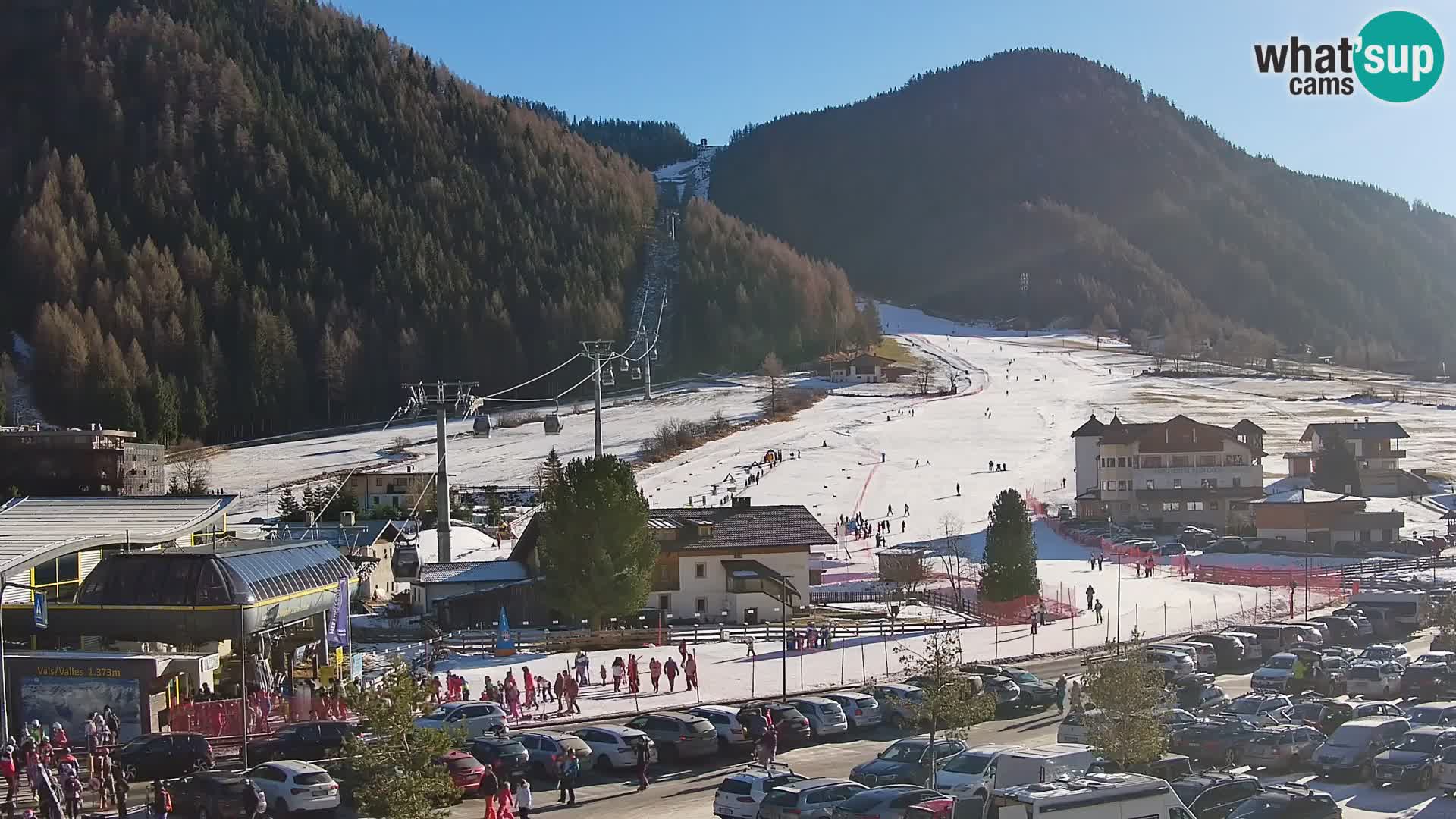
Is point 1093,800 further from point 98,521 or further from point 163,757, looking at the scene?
point 98,521

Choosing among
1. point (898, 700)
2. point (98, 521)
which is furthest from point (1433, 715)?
point (98, 521)

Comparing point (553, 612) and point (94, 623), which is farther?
point (553, 612)

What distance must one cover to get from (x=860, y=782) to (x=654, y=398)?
105m

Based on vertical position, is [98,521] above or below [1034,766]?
above

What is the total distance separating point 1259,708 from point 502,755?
522 inches

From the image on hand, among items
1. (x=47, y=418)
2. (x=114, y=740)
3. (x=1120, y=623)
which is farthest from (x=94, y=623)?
(x=47, y=418)

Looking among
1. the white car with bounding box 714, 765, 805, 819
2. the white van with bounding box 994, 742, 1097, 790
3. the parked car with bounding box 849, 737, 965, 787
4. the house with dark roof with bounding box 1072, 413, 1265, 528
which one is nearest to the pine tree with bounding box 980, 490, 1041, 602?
the parked car with bounding box 849, 737, 965, 787

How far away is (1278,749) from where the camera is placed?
2361 centimetres

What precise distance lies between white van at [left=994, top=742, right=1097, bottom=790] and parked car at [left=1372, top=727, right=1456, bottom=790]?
5.76m

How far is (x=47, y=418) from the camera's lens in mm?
122312

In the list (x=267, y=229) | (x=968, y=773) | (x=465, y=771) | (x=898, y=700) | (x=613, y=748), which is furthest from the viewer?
(x=267, y=229)

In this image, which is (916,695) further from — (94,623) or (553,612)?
(553,612)

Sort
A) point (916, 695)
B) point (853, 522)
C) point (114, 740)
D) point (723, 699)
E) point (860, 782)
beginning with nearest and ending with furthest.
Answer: point (860, 782) → point (114, 740) → point (916, 695) → point (723, 699) → point (853, 522)

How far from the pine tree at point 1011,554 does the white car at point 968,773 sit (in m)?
26.3
